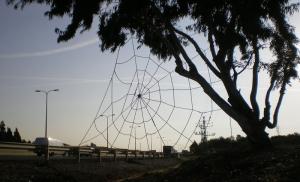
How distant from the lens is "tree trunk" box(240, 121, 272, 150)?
1723cm

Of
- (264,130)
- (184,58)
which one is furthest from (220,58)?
(264,130)

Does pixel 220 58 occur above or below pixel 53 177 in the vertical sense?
above

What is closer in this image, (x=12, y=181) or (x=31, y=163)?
(x=12, y=181)

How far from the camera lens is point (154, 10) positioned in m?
18.7

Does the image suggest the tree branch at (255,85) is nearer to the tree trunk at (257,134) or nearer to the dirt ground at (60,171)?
the tree trunk at (257,134)

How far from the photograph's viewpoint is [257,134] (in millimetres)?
17312

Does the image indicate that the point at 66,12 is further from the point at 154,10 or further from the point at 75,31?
the point at 154,10

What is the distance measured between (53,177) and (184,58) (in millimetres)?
6691

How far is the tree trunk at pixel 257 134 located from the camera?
17.2 meters

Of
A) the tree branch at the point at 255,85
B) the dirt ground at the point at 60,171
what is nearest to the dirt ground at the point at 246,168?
the tree branch at the point at 255,85

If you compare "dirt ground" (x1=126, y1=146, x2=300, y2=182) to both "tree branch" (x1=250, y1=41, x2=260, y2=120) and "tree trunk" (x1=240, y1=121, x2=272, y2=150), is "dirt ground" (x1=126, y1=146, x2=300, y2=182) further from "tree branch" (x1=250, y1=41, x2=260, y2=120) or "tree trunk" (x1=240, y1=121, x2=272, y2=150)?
"tree branch" (x1=250, y1=41, x2=260, y2=120)

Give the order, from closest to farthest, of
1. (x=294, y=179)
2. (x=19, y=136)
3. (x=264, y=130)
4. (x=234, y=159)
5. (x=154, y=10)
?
(x=294, y=179) → (x=234, y=159) → (x=264, y=130) → (x=154, y=10) → (x=19, y=136)

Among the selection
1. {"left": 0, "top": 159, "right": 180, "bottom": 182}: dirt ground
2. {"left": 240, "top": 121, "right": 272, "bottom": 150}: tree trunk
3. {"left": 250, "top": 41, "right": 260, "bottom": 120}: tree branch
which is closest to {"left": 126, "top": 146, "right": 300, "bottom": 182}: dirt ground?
{"left": 240, "top": 121, "right": 272, "bottom": 150}: tree trunk

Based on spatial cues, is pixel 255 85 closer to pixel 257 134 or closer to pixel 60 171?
pixel 257 134
